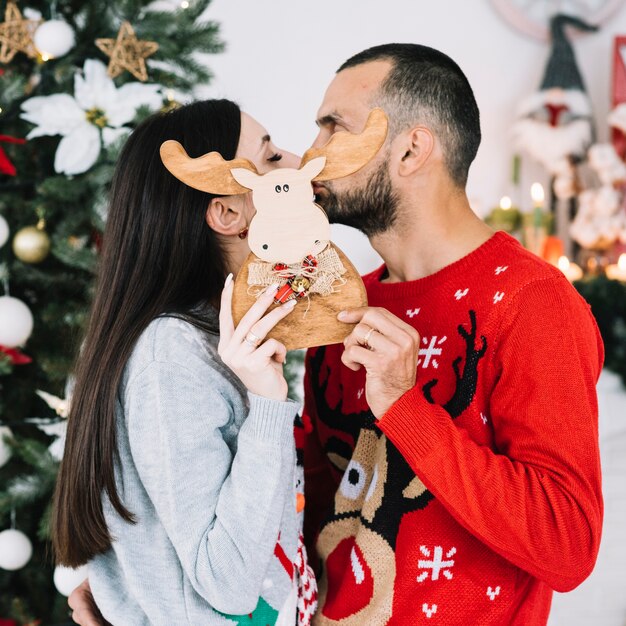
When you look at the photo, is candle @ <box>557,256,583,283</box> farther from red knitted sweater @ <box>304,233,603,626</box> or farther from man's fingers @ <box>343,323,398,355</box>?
man's fingers @ <box>343,323,398,355</box>

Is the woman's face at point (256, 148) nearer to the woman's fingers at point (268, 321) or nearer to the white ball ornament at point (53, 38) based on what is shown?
the woman's fingers at point (268, 321)

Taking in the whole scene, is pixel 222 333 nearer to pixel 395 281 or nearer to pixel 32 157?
pixel 395 281

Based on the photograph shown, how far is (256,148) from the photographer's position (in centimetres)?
105

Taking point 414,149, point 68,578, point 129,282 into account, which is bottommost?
point 68,578

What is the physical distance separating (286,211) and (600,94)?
90.1 inches

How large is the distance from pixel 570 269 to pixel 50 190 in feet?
5.69

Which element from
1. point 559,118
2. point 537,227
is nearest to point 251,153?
point 537,227

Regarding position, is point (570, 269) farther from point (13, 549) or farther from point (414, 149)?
point (13, 549)

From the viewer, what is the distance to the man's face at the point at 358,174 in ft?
3.62

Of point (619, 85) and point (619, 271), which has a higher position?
point (619, 85)

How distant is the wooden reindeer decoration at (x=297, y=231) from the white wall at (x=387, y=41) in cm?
191

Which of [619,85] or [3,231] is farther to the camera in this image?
[619,85]

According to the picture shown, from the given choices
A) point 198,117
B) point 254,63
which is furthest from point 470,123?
point 254,63

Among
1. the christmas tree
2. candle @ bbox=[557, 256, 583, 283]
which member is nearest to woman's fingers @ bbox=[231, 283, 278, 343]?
the christmas tree
